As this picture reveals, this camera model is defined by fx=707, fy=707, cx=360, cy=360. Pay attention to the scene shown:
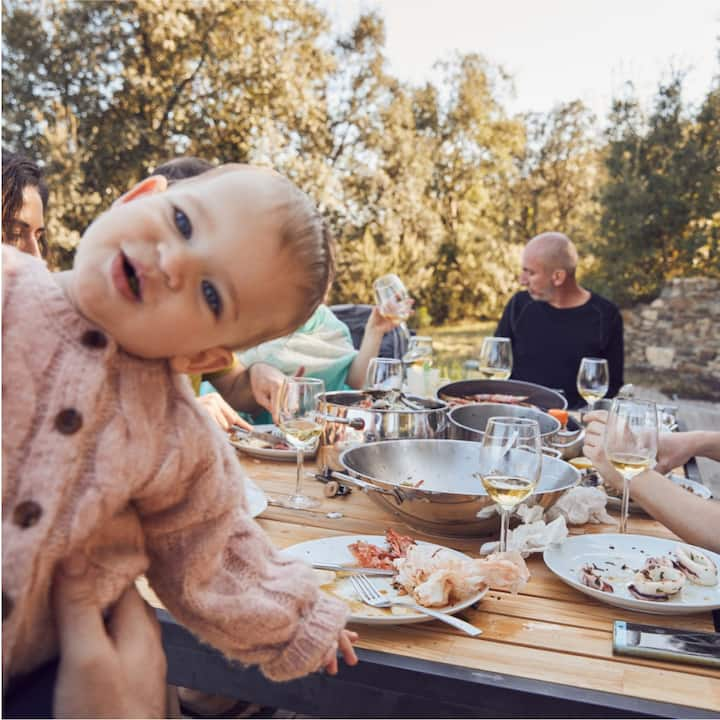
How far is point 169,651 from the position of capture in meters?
1.10

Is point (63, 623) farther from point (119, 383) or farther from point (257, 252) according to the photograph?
point (257, 252)

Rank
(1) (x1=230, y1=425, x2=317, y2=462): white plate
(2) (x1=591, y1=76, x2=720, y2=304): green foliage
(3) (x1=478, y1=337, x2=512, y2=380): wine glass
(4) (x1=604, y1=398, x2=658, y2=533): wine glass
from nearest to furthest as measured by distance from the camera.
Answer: (4) (x1=604, y1=398, x2=658, y2=533): wine glass, (1) (x1=230, y1=425, x2=317, y2=462): white plate, (3) (x1=478, y1=337, x2=512, y2=380): wine glass, (2) (x1=591, y1=76, x2=720, y2=304): green foliage

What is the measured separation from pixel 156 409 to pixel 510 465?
27.3 inches

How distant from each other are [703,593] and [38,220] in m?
→ 1.96

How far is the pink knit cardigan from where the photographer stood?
2.45ft

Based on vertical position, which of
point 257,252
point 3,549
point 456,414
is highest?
point 257,252

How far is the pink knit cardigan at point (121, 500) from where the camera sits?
0.75m

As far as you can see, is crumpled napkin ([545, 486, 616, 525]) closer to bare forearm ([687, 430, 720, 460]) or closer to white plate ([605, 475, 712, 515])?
white plate ([605, 475, 712, 515])

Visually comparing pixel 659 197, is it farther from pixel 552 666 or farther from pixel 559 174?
pixel 552 666

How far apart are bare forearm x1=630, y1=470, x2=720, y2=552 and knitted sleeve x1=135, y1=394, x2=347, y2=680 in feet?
2.69

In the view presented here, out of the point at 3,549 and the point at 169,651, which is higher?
the point at 3,549

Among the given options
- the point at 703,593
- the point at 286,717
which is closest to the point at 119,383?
the point at 703,593

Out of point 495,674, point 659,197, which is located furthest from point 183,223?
point 659,197

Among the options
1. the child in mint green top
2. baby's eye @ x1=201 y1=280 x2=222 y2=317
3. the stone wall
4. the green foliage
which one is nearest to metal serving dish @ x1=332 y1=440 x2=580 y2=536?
baby's eye @ x1=201 y1=280 x2=222 y2=317
